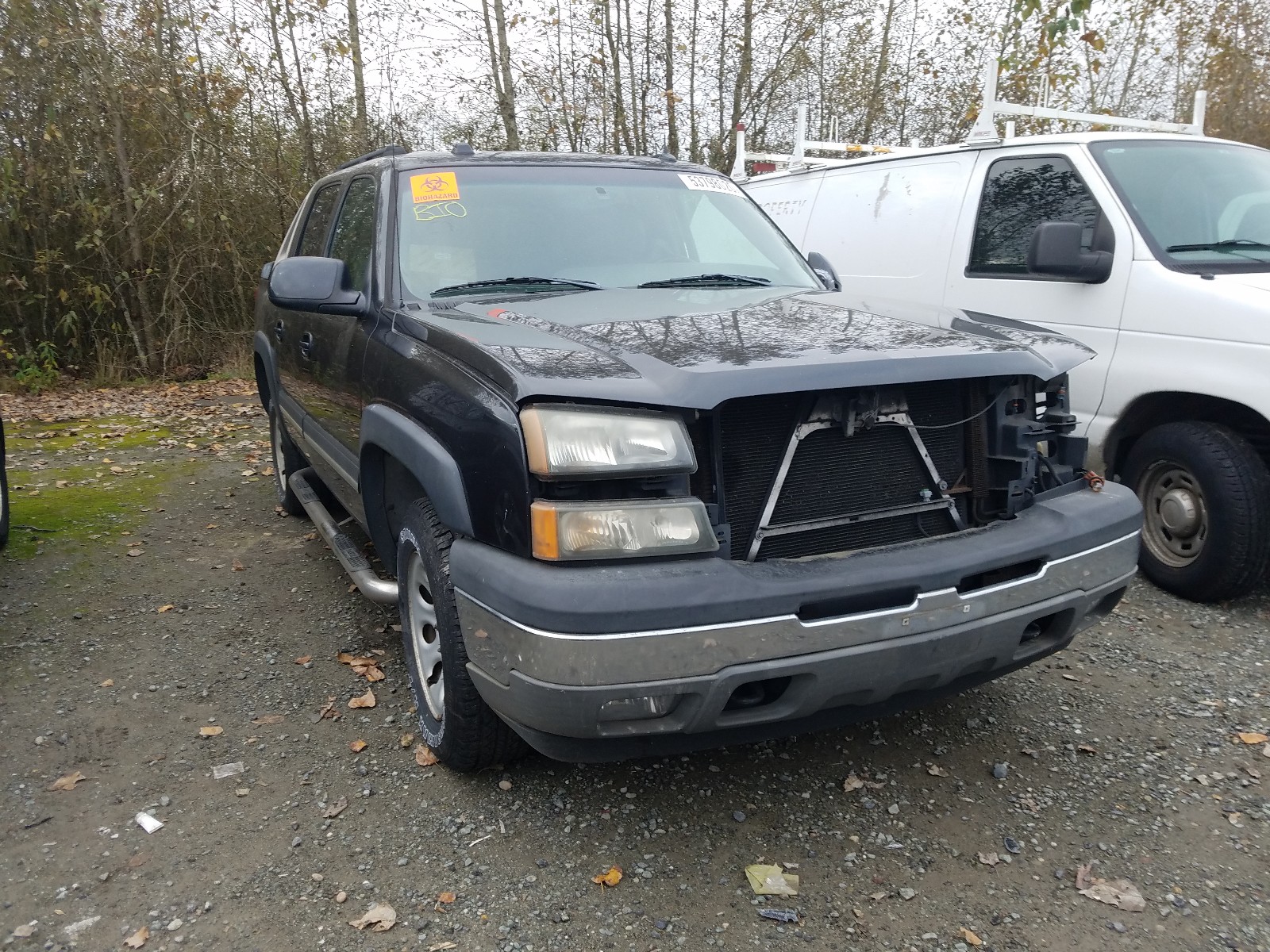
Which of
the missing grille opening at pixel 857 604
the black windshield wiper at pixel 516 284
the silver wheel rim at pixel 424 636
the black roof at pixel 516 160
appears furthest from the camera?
the black roof at pixel 516 160

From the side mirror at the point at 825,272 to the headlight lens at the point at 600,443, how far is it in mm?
A: 1869

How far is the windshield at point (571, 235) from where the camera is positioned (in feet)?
10.8

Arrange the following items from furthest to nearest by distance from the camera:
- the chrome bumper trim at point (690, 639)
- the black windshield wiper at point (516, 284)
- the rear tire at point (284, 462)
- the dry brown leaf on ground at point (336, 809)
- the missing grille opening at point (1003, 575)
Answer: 1. the rear tire at point (284, 462)
2. the black windshield wiper at point (516, 284)
3. the dry brown leaf on ground at point (336, 809)
4. the missing grille opening at point (1003, 575)
5. the chrome bumper trim at point (690, 639)

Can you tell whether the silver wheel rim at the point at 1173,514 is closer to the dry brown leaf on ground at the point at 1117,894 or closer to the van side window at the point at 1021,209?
the van side window at the point at 1021,209

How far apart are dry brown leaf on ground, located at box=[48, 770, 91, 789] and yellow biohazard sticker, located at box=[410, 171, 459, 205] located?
225cm

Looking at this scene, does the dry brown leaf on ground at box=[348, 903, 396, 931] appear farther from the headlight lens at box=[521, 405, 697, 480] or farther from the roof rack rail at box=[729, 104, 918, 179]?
the roof rack rail at box=[729, 104, 918, 179]

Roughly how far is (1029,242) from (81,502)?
587cm

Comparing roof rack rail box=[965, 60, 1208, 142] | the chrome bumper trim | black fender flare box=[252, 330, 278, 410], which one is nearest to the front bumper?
the chrome bumper trim

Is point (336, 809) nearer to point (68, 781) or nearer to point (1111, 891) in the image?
point (68, 781)

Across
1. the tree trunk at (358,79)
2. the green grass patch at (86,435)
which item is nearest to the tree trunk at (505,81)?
the tree trunk at (358,79)

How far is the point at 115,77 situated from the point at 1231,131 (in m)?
15.6

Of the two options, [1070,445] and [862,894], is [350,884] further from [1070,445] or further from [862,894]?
[1070,445]

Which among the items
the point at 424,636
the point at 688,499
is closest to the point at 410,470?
the point at 424,636

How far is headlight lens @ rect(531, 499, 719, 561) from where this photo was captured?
2.08m
